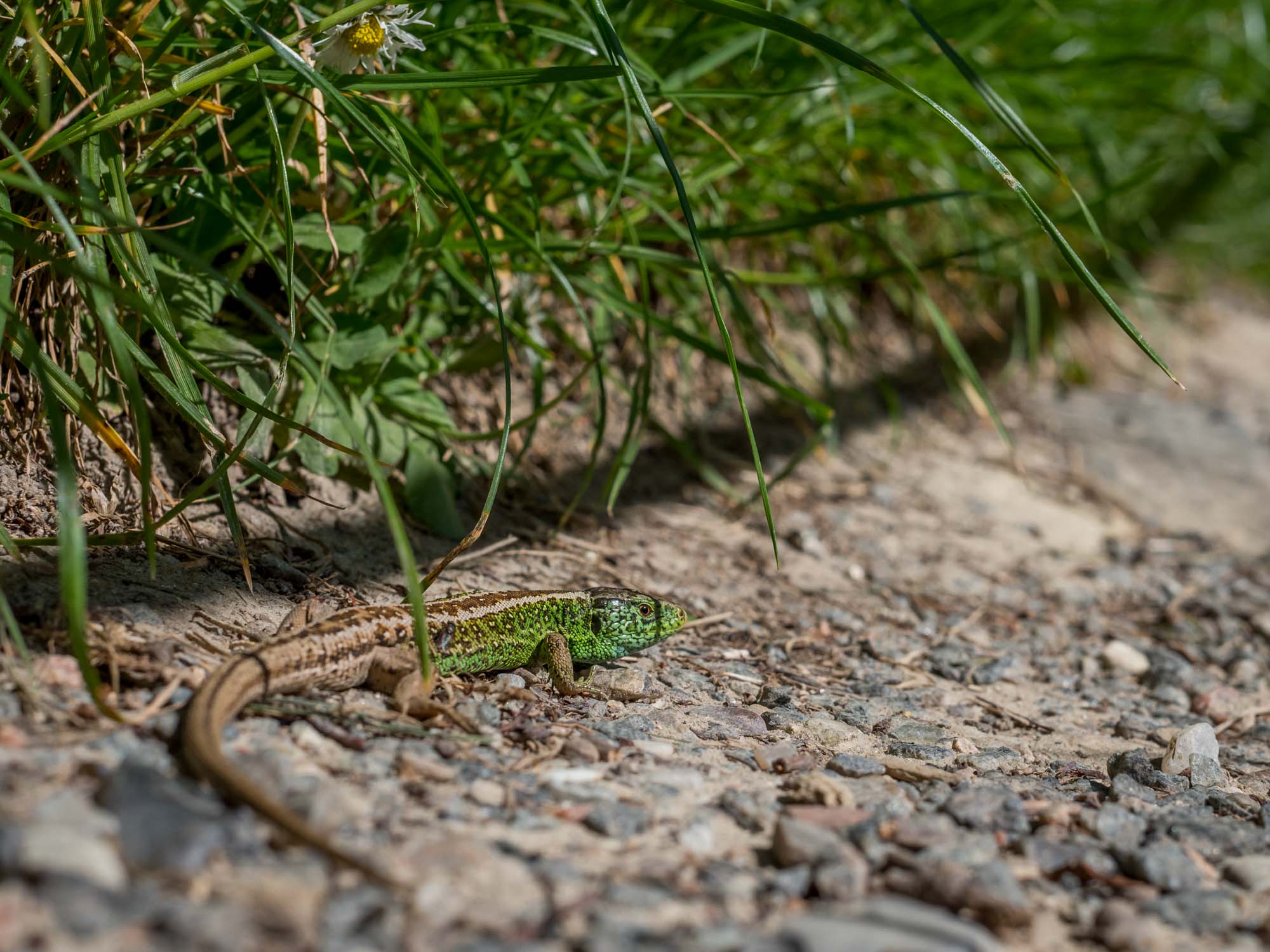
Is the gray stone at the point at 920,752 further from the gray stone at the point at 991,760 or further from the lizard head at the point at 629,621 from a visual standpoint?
the lizard head at the point at 629,621

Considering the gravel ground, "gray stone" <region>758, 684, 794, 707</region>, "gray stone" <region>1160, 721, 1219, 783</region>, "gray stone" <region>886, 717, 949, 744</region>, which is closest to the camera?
the gravel ground

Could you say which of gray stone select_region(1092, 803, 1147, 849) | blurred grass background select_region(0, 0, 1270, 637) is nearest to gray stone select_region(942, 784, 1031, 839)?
gray stone select_region(1092, 803, 1147, 849)

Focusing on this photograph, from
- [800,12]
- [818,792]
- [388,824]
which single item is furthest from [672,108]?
[388,824]

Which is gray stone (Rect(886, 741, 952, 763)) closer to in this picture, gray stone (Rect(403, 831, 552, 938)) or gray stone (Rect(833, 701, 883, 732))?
gray stone (Rect(833, 701, 883, 732))

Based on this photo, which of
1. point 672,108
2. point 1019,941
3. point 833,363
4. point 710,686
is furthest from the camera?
point 833,363

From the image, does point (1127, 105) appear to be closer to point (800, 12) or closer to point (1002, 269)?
point (1002, 269)

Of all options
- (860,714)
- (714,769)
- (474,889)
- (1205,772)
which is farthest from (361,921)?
(1205,772)
